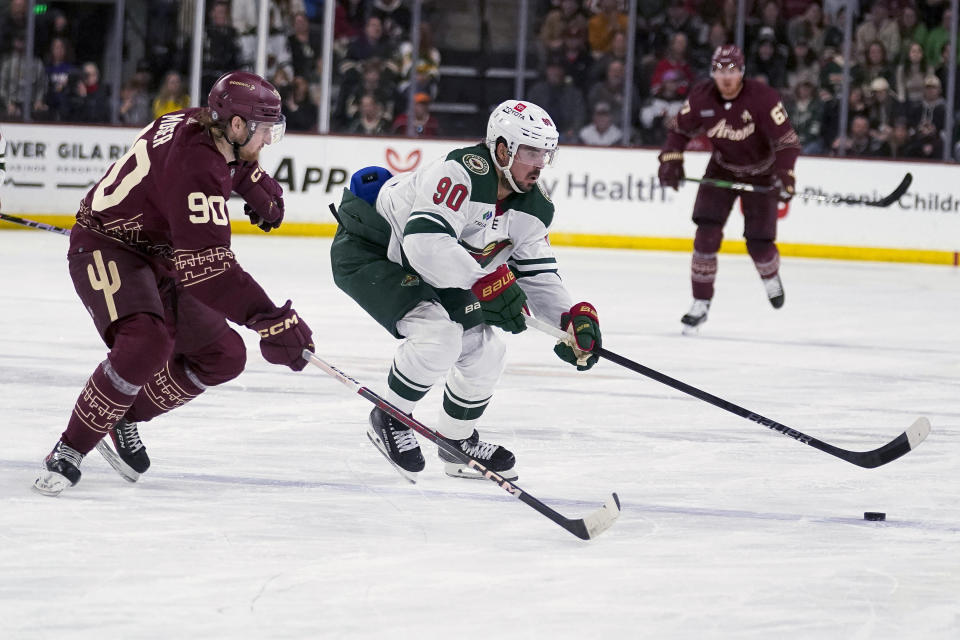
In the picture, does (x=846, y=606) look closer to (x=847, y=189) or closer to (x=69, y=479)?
(x=69, y=479)

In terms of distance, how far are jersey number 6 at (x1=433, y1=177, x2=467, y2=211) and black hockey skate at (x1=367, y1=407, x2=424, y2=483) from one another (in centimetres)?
56

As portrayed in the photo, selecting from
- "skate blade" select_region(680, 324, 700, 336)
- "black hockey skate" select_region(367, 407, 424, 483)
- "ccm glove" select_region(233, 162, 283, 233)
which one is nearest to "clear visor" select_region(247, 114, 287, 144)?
"ccm glove" select_region(233, 162, 283, 233)

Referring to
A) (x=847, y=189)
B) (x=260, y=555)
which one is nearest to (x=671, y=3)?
(x=847, y=189)

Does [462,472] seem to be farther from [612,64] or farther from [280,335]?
[612,64]

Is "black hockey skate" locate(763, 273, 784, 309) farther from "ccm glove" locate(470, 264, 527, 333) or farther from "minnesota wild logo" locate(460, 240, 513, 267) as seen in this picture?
"ccm glove" locate(470, 264, 527, 333)

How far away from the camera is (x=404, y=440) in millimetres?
3627

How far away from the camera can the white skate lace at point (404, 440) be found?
3.62 meters

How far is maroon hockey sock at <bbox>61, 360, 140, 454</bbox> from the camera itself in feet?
10.7

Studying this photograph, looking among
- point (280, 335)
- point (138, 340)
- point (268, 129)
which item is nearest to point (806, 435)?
point (280, 335)

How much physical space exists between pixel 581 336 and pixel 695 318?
11.3 ft

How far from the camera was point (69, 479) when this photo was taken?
333 cm

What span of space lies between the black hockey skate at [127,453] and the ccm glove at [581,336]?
39.1 inches

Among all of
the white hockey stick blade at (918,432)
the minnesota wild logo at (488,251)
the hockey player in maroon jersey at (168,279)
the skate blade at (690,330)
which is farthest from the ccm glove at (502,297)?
the skate blade at (690,330)

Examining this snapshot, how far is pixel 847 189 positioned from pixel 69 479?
8297 millimetres
